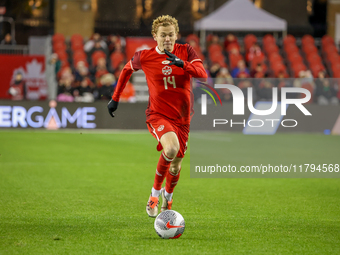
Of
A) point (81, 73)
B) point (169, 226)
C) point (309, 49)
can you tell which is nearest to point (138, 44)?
point (81, 73)

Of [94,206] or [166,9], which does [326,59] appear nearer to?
[166,9]

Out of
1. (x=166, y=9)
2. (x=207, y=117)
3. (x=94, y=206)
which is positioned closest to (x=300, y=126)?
(x=207, y=117)

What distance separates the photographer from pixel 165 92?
5516mm

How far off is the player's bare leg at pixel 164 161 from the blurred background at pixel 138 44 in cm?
807

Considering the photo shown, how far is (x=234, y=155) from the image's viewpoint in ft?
34.1

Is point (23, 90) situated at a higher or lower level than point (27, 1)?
lower

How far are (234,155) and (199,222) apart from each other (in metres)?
5.18

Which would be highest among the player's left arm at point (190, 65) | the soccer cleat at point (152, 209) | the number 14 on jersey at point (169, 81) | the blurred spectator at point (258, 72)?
the player's left arm at point (190, 65)

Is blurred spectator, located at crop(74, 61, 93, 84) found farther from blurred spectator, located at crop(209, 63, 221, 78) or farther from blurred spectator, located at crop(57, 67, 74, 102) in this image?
blurred spectator, located at crop(209, 63, 221, 78)

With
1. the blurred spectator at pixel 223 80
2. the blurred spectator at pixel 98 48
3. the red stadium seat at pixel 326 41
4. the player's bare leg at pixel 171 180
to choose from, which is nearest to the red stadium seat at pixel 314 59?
the red stadium seat at pixel 326 41

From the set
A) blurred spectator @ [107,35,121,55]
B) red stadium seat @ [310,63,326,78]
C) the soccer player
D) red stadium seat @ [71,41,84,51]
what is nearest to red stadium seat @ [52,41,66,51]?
red stadium seat @ [71,41,84,51]

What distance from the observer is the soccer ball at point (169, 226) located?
4594 mm

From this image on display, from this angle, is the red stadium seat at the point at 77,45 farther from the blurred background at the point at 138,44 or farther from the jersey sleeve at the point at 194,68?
the jersey sleeve at the point at 194,68

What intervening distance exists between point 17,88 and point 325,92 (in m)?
9.21
